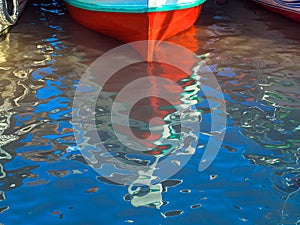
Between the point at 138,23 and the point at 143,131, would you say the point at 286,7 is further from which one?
the point at 143,131

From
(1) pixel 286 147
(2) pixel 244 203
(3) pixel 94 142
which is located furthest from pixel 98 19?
(2) pixel 244 203

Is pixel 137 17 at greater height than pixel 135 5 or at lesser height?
lesser

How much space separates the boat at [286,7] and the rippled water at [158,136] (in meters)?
0.40

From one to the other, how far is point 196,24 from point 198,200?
578 cm

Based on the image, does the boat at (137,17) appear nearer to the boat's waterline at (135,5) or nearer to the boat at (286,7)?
the boat's waterline at (135,5)

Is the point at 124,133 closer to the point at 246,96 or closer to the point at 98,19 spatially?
the point at 246,96

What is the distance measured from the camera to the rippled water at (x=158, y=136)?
403 cm

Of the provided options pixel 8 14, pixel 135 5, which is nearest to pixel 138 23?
pixel 135 5

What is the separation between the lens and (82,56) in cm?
755

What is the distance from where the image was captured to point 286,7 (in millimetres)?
9195

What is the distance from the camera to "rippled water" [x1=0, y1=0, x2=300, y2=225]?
13.2ft

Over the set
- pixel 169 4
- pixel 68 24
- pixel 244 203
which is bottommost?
pixel 244 203

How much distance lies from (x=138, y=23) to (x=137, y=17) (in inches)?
4.1

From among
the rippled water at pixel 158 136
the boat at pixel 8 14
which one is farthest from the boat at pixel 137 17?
the boat at pixel 8 14
